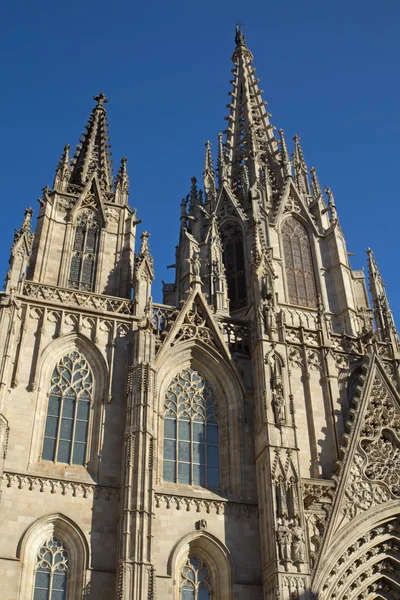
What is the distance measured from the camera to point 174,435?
21406 mm

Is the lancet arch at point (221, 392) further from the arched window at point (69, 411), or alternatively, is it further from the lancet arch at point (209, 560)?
the arched window at point (69, 411)

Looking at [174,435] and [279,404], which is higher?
[279,404]

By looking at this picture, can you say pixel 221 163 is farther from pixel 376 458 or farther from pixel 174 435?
pixel 376 458

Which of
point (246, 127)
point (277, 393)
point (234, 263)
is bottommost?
point (277, 393)

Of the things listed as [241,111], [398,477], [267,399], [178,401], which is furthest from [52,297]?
[241,111]

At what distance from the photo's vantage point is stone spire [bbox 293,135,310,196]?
36250mm

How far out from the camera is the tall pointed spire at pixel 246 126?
124 feet

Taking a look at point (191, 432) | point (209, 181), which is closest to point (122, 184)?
point (209, 181)

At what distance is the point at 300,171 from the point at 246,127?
16.4 ft

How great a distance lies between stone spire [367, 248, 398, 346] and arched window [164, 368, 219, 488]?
7.53m

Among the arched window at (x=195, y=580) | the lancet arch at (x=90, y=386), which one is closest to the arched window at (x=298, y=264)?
the lancet arch at (x=90, y=386)

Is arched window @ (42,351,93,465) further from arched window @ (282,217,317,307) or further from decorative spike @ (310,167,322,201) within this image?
decorative spike @ (310,167,322,201)

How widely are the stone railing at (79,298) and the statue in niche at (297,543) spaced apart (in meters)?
8.33

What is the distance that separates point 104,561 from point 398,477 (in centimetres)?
890
